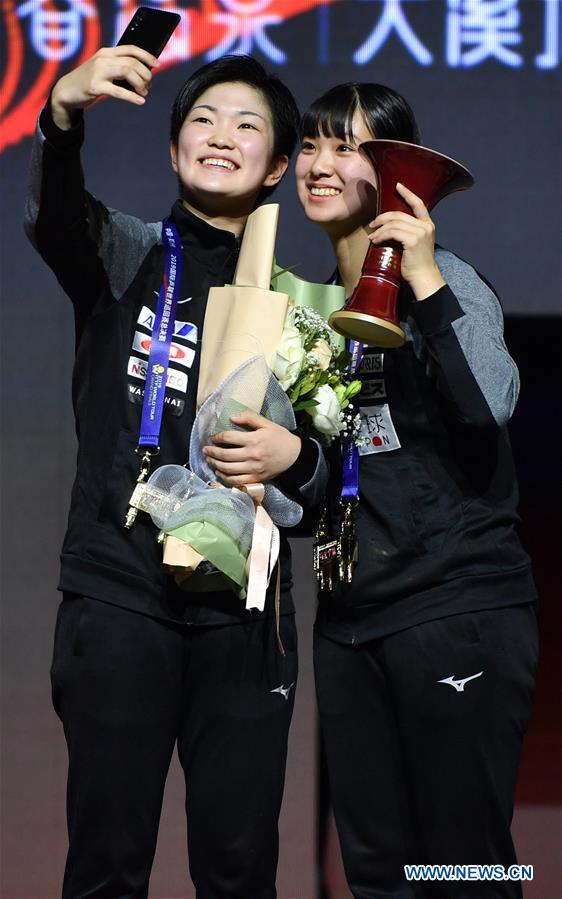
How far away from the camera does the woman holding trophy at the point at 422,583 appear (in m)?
2.07

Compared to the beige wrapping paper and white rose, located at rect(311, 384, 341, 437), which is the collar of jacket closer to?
the beige wrapping paper

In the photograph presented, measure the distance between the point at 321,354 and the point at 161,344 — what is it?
29cm

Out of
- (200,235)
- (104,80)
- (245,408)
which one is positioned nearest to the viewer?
(104,80)

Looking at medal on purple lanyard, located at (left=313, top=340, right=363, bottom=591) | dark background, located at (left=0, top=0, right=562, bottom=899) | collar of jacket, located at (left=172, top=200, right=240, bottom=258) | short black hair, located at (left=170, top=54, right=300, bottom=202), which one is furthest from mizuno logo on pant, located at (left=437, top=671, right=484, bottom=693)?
dark background, located at (left=0, top=0, right=562, bottom=899)

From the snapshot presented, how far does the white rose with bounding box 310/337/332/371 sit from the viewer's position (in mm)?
2107

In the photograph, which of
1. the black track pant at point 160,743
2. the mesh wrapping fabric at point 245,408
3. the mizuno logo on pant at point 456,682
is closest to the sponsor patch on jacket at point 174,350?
the mesh wrapping fabric at point 245,408

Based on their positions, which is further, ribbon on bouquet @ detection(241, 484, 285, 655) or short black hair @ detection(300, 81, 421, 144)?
short black hair @ detection(300, 81, 421, 144)

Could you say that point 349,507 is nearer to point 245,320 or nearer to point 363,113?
point 245,320

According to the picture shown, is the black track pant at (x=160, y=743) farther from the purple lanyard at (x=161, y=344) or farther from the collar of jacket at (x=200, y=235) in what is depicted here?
the collar of jacket at (x=200, y=235)

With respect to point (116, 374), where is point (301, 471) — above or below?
below

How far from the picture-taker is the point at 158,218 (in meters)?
3.52

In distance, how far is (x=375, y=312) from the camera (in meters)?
1.99

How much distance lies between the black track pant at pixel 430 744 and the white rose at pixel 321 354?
522mm

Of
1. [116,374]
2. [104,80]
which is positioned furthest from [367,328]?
[104,80]
